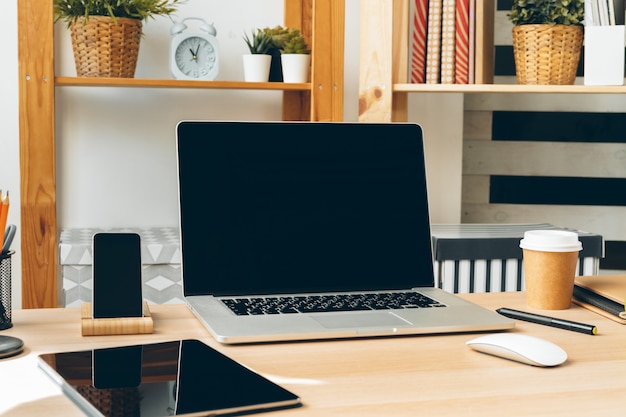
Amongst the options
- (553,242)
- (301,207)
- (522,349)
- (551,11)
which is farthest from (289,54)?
(522,349)

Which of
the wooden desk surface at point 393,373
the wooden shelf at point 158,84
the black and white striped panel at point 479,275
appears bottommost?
the black and white striped panel at point 479,275

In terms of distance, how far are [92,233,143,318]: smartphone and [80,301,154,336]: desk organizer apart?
1cm

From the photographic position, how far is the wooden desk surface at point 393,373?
0.77m

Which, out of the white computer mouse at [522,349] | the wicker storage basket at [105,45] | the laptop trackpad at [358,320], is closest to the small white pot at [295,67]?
the wicker storage basket at [105,45]

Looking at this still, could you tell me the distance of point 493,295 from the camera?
130cm

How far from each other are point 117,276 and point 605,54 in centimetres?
145

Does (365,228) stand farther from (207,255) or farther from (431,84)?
(431,84)

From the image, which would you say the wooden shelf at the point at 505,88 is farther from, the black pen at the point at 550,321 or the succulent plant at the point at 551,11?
the black pen at the point at 550,321

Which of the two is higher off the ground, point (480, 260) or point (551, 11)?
point (551, 11)

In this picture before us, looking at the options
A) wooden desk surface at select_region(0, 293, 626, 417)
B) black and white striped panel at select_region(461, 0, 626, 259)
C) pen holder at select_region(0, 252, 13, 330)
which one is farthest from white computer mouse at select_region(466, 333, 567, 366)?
black and white striped panel at select_region(461, 0, 626, 259)

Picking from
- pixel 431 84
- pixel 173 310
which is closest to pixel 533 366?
pixel 173 310

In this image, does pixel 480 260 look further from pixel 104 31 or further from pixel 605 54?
pixel 104 31

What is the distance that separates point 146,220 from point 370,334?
150 cm

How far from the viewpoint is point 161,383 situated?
2.64ft
